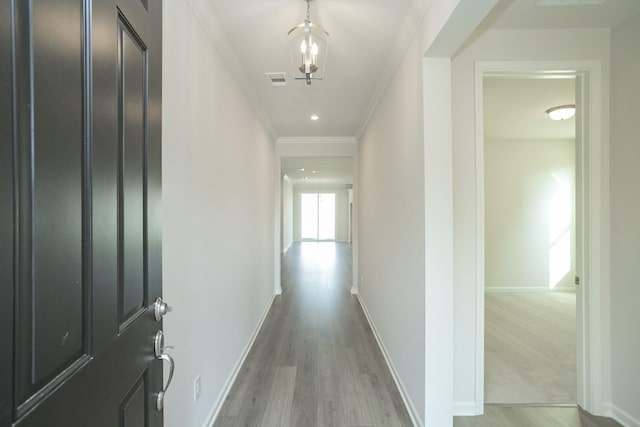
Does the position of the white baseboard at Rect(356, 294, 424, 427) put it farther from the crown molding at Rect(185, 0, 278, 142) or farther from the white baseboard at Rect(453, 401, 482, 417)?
the crown molding at Rect(185, 0, 278, 142)

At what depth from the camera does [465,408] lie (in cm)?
189

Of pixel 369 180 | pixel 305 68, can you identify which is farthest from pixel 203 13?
pixel 369 180

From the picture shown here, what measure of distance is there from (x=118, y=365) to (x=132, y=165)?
1.65 ft

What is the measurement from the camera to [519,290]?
4836mm

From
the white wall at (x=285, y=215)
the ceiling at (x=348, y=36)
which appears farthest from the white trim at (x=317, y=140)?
the white wall at (x=285, y=215)

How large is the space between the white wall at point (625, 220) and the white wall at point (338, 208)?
11067 mm

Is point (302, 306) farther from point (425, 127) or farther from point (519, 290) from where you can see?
point (519, 290)

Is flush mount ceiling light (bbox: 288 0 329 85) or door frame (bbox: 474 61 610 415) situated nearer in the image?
flush mount ceiling light (bbox: 288 0 329 85)

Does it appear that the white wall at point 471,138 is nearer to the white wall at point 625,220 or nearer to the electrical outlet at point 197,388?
the white wall at point 625,220

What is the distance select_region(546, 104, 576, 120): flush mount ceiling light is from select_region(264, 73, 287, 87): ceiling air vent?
3.23 m

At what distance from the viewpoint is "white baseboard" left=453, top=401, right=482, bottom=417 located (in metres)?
1.89

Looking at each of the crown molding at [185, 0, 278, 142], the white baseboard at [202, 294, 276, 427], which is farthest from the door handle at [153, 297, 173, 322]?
the crown molding at [185, 0, 278, 142]

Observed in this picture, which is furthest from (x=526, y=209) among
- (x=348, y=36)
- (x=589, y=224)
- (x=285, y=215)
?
(x=285, y=215)

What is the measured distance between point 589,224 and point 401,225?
1242mm
